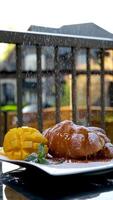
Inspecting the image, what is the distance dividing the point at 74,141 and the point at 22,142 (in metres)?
0.10

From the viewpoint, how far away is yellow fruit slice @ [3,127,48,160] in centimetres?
78

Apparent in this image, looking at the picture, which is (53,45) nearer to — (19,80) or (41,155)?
(19,80)

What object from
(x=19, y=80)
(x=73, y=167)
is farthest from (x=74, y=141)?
(x=19, y=80)

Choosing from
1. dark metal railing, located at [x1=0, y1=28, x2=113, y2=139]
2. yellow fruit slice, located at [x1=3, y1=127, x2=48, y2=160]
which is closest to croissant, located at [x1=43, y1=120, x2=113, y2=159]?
yellow fruit slice, located at [x1=3, y1=127, x2=48, y2=160]

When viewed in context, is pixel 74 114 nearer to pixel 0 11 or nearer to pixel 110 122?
pixel 110 122

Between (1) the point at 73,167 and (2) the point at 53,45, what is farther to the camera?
(2) the point at 53,45

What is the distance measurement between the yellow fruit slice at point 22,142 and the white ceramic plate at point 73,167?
0.08 feet

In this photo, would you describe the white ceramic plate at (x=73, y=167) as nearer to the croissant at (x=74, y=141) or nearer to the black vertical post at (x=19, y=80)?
the croissant at (x=74, y=141)

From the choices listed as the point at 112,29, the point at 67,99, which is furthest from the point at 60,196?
the point at 67,99

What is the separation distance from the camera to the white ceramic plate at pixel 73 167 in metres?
0.68

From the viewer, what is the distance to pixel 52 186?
69 centimetres

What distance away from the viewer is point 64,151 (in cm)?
76

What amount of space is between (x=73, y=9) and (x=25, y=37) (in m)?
0.43

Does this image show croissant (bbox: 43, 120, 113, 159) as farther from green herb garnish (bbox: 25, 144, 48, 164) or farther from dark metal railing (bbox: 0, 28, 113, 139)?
dark metal railing (bbox: 0, 28, 113, 139)
